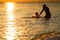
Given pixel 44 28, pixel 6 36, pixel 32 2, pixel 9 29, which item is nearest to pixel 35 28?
pixel 44 28

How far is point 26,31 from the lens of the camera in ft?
17.0

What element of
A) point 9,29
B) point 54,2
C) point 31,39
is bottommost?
point 31,39

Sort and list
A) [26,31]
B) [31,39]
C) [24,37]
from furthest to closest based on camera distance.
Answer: [26,31]
[24,37]
[31,39]

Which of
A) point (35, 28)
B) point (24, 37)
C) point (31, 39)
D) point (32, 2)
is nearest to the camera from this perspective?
point (31, 39)

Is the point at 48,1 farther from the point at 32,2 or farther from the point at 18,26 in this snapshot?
the point at 18,26

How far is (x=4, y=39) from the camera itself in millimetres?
4410

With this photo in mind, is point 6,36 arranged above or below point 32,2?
below

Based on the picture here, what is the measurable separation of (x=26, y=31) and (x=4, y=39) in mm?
912

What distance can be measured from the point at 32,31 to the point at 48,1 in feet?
24.8

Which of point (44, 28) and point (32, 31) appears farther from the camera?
point (44, 28)

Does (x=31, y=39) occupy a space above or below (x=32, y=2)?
below

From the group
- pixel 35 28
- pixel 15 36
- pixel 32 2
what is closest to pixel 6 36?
pixel 15 36

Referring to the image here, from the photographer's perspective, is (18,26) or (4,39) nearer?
(4,39)

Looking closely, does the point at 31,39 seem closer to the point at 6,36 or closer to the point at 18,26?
the point at 6,36
